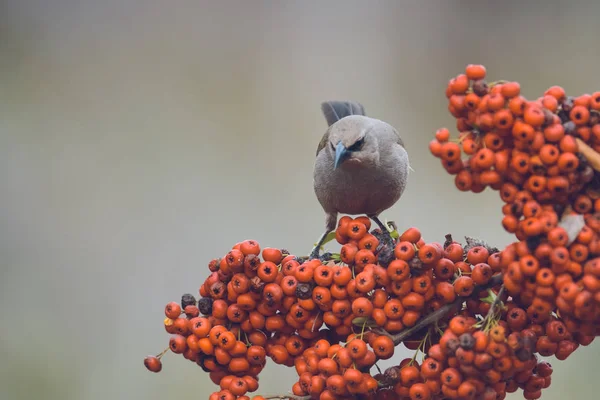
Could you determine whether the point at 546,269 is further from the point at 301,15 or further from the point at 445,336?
the point at 301,15

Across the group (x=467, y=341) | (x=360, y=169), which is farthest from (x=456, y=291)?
(x=360, y=169)

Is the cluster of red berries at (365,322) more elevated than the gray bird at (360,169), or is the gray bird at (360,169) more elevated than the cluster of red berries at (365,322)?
the gray bird at (360,169)

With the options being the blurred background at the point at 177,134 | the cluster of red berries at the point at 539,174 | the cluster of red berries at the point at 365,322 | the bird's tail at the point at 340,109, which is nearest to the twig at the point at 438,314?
the cluster of red berries at the point at 365,322

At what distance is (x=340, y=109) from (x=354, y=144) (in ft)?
3.04

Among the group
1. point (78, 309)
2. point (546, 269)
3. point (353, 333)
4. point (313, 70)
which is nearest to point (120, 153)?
point (78, 309)

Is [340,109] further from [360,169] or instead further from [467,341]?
[467,341]

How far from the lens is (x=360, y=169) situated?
346cm

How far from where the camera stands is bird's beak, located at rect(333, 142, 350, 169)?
10.7 feet

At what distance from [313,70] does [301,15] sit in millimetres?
547

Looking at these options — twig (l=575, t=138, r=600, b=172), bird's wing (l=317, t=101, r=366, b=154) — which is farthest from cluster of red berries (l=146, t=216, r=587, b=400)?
bird's wing (l=317, t=101, r=366, b=154)

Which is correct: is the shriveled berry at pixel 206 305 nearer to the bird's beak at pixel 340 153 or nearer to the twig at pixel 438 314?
the twig at pixel 438 314

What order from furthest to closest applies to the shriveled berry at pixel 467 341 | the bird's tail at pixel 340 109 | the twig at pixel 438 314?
1. the bird's tail at pixel 340 109
2. the twig at pixel 438 314
3. the shriveled berry at pixel 467 341

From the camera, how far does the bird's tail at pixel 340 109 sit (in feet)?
13.9

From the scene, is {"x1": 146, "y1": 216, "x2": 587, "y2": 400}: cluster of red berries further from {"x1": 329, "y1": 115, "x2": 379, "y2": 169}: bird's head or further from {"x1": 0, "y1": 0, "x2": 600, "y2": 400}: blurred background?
{"x1": 0, "y1": 0, "x2": 600, "y2": 400}: blurred background
